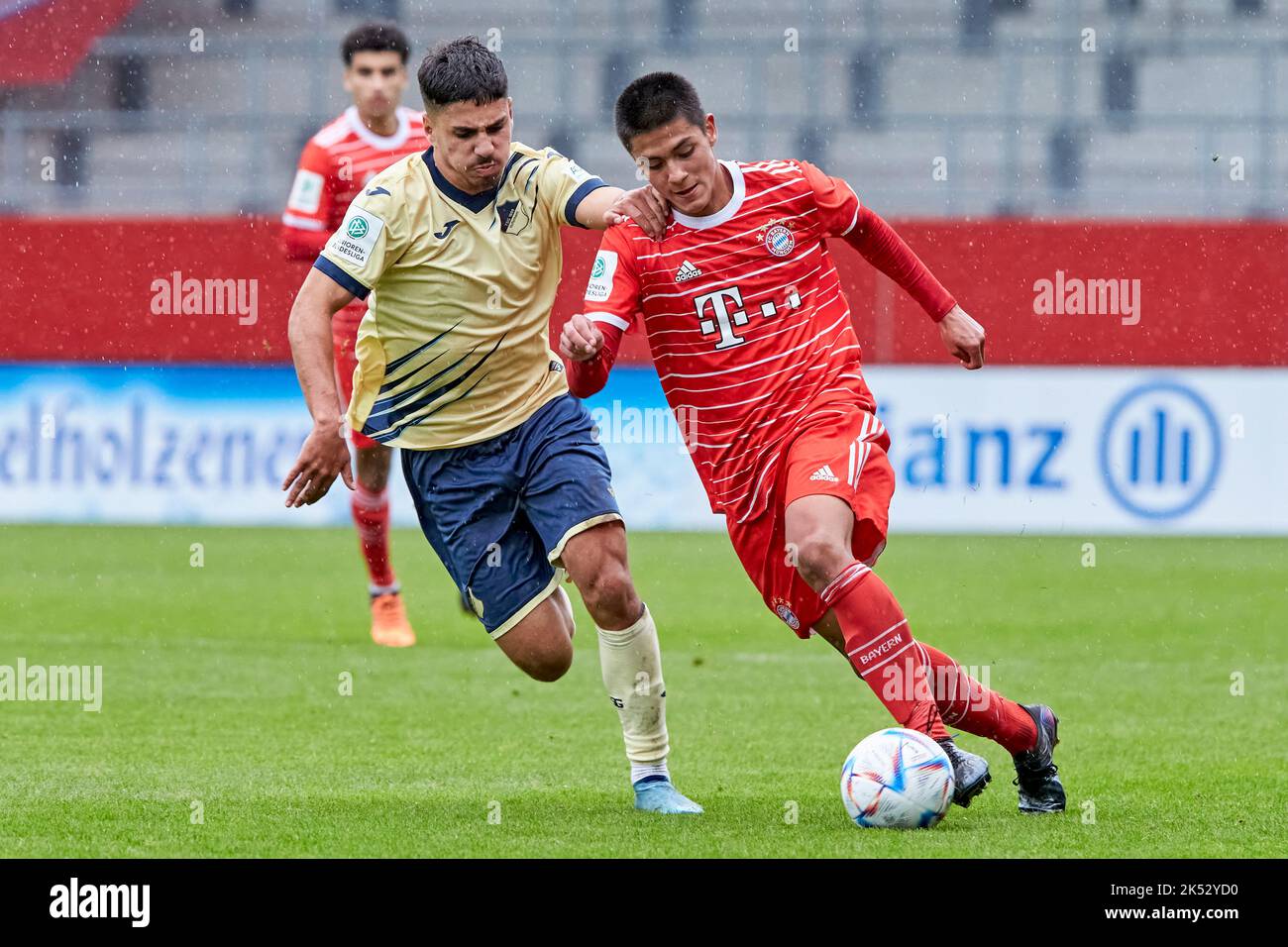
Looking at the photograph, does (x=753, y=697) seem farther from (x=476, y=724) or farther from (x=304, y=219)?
(x=304, y=219)

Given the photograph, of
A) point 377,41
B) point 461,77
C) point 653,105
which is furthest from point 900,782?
point 377,41

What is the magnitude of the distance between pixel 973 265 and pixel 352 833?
Answer: 1110 centimetres

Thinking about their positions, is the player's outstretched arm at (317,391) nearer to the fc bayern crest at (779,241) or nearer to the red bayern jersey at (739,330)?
the red bayern jersey at (739,330)

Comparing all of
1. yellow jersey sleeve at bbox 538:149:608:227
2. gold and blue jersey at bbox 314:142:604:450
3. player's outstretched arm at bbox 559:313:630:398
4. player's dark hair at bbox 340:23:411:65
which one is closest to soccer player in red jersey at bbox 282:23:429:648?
player's dark hair at bbox 340:23:411:65

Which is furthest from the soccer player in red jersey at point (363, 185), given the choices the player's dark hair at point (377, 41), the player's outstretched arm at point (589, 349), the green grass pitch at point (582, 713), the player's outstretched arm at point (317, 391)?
the player's outstretched arm at point (589, 349)

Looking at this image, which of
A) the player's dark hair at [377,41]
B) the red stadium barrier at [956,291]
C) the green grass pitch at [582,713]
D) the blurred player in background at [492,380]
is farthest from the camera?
the red stadium barrier at [956,291]

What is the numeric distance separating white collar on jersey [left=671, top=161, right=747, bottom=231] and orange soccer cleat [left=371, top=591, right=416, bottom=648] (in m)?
3.99

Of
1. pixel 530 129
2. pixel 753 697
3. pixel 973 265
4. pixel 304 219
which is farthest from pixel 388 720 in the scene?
pixel 530 129

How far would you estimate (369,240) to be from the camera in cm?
486

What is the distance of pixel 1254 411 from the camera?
41.4ft

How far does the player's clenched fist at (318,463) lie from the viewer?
4324 millimetres

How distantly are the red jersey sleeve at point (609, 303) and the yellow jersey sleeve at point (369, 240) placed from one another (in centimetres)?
56

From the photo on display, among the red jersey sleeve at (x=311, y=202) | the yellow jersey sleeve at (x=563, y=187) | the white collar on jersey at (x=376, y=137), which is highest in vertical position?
the white collar on jersey at (x=376, y=137)

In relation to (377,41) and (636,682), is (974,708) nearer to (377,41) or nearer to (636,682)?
(636,682)
